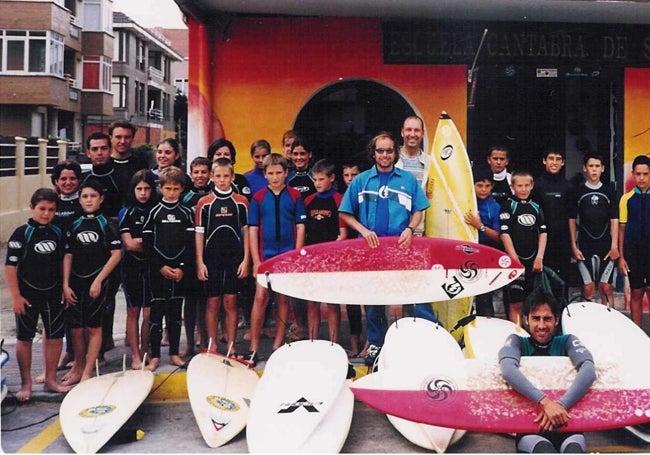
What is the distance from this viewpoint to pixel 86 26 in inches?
281

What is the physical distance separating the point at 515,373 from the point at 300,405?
1.26 m

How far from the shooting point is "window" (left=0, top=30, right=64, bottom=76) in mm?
6684

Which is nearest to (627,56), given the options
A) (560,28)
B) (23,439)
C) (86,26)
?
(560,28)

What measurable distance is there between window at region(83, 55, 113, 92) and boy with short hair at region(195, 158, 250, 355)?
3235 mm

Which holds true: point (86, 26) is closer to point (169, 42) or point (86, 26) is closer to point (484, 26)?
point (169, 42)

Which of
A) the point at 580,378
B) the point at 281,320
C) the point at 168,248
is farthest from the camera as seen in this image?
the point at 281,320

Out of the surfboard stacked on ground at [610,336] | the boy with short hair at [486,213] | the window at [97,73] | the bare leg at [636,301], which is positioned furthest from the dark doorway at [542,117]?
the window at [97,73]

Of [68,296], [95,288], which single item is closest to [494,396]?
[95,288]

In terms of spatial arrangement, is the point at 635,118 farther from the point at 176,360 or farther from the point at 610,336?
the point at 176,360

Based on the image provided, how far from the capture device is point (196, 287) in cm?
501

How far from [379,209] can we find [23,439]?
8.98ft

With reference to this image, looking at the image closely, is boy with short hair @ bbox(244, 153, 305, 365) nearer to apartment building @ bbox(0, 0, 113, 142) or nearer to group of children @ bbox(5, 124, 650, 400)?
group of children @ bbox(5, 124, 650, 400)

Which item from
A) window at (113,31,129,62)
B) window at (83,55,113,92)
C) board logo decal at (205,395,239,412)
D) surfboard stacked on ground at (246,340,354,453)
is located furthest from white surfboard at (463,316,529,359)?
window at (83,55,113,92)

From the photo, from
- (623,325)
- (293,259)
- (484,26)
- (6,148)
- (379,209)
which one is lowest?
(623,325)
